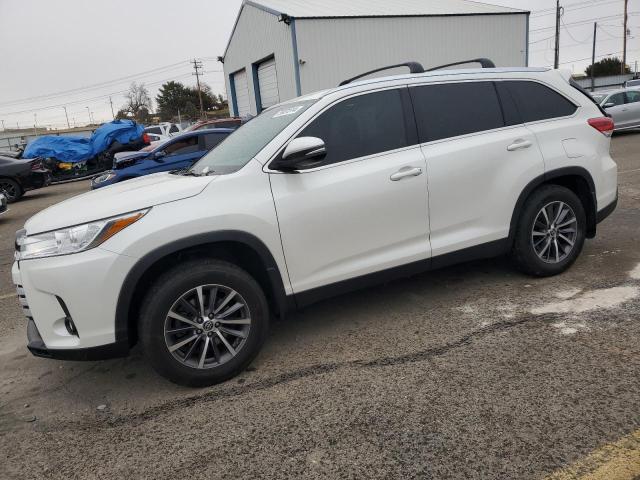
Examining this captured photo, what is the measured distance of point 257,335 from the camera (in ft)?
10.5

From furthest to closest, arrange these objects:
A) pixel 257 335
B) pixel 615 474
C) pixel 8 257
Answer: pixel 8 257 → pixel 257 335 → pixel 615 474

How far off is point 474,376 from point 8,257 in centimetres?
706

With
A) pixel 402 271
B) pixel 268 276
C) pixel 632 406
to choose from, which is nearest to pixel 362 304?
pixel 402 271

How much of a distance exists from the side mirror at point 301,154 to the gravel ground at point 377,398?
129 cm

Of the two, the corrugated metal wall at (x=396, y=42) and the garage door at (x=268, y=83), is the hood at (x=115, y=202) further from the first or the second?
the garage door at (x=268, y=83)

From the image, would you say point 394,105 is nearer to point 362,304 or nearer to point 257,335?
point 362,304

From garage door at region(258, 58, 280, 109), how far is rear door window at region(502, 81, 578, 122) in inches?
767

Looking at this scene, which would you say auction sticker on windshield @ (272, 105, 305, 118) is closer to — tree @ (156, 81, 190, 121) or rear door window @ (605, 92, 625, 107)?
rear door window @ (605, 92, 625, 107)

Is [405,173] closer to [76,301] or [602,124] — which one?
[602,124]

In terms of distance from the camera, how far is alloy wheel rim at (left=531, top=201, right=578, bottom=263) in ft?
13.9

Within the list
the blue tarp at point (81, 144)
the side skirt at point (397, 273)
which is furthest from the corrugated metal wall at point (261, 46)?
the side skirt at point (397, 273)

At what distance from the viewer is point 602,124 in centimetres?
440

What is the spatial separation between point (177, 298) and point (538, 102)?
11.0ft

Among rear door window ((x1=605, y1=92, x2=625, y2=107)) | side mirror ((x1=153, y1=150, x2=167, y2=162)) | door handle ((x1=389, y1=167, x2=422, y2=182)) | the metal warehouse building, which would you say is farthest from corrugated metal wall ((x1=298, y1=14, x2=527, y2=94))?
door handle ((x1=389, y1=167, x2=422, y2=182))
